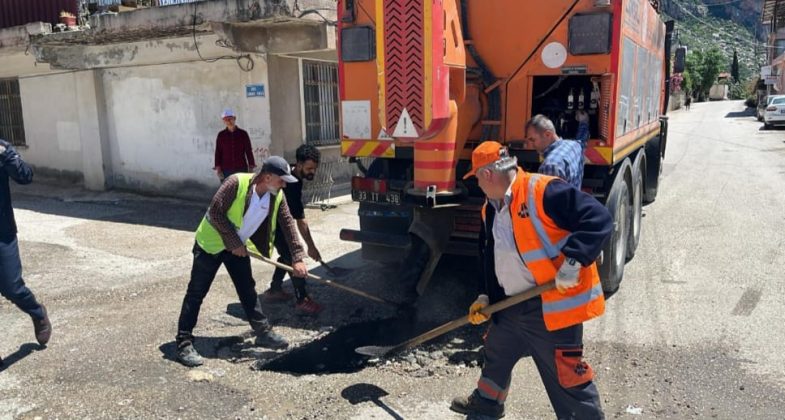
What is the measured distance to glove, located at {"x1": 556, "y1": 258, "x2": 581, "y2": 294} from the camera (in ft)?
8.71

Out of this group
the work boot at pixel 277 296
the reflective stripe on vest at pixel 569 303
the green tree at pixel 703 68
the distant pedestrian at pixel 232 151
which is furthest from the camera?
the green tree at pixel 703 68

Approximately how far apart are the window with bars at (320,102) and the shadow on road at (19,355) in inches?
249

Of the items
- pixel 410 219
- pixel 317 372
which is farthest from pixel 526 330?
pixel 410 219

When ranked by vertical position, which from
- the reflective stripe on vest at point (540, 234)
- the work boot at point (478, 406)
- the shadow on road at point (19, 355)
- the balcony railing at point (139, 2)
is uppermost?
the balcony railing at point (139, 2)

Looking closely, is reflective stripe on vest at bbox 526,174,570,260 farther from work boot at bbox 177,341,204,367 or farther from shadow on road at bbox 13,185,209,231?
shadow on road at bbox 13,185,209,231

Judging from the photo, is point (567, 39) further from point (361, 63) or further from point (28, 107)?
point (28, 107)

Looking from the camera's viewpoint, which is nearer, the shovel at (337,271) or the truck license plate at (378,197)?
the truck license plate at (378,197)

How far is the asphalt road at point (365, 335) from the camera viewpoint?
3.64 metres

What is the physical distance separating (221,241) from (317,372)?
112 centimetres

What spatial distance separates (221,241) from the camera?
4.24m

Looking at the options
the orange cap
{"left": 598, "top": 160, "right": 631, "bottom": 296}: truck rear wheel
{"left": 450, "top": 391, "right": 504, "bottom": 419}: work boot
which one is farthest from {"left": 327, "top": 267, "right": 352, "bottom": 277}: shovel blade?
the orange cap

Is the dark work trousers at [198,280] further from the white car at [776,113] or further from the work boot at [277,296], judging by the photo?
the white car at [776,113]

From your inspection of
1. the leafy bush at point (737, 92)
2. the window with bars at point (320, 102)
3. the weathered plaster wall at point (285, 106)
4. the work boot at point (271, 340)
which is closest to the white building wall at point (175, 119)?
the weathered plaster wall at point (285, 106)

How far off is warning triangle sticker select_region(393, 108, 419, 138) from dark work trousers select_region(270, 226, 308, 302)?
163 cm
